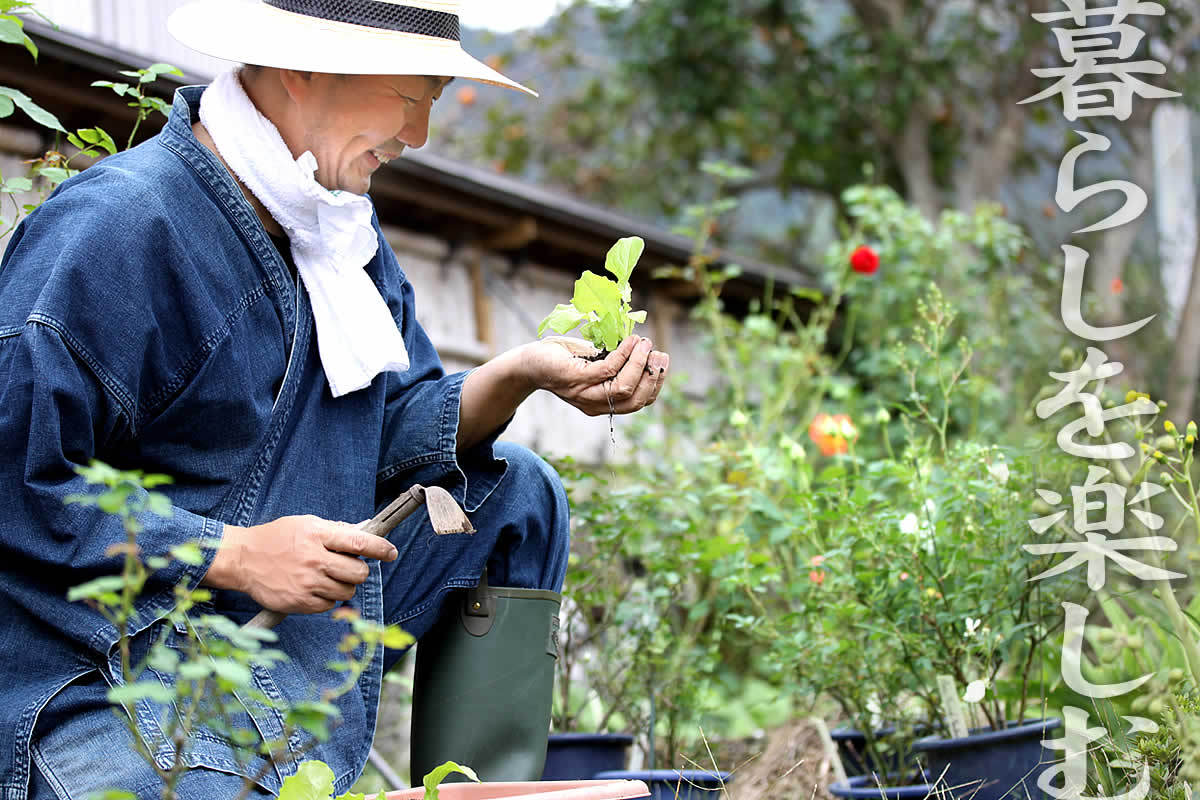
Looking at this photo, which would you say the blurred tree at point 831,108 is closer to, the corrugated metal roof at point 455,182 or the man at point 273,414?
the corrugated metal roof at point 455,182

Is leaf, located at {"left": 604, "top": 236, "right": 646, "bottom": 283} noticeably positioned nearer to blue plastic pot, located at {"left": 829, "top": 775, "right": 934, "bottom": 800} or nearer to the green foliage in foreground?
the green foliage in foreground

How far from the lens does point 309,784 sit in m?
1.18

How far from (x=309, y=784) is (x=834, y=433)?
190 cm

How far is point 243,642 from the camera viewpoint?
963mm

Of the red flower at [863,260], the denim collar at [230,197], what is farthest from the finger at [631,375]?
the red flower at [863,260]

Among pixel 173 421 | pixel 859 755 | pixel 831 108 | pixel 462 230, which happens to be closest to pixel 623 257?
pixel 173 421

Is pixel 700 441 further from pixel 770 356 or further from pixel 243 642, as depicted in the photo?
pixel 243 642

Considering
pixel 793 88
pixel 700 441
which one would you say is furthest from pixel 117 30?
pixel 793 88

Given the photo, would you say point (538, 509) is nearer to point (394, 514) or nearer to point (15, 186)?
point (394, 514)

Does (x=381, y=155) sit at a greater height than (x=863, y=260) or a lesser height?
lesser

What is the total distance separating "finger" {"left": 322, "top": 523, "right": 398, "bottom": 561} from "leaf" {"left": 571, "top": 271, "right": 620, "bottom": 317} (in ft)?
1.45

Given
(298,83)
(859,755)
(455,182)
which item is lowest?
(859,755)

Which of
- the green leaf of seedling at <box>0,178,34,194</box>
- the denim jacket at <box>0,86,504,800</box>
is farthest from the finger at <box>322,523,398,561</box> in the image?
the green leaf of seedling at <box>0,178,34,194</box>

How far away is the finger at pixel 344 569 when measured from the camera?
1.44 metres
